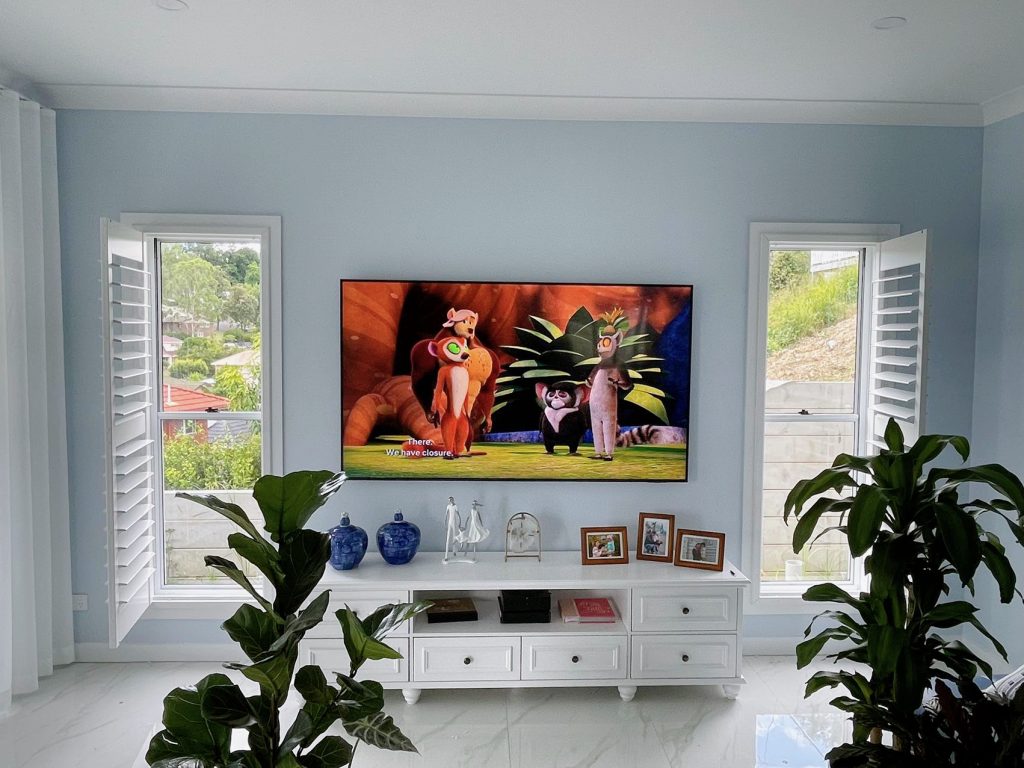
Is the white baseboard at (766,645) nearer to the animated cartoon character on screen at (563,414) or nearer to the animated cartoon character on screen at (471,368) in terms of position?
the animated cartoon character on screen at (563,414)

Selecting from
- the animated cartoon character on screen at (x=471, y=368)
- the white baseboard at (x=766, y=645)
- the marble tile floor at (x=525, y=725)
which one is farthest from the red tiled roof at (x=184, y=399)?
the white baseboard at (x=766, y=645)

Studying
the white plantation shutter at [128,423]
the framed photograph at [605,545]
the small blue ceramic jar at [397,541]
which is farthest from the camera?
the framed photograph at [605,545]

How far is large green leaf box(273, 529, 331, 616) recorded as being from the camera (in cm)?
154

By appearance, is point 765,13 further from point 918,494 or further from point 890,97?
point 918,494

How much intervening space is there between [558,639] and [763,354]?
1604 millimetres

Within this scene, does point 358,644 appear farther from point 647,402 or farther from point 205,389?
point 205,389

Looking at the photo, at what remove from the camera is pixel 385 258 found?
3541 mm

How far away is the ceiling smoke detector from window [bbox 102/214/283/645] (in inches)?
98.3

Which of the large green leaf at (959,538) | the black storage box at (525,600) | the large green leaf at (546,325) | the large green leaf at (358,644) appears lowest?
the black storage box at (525,600)

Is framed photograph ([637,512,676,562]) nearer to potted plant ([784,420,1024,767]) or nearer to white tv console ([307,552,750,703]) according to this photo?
white tv console ([307,552,750,703])

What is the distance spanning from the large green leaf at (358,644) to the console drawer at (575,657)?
1785 millimetres

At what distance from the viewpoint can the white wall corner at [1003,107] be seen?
131 inches

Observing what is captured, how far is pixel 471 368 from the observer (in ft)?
11.6

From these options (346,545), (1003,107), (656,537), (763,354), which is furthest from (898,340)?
(346,545)
